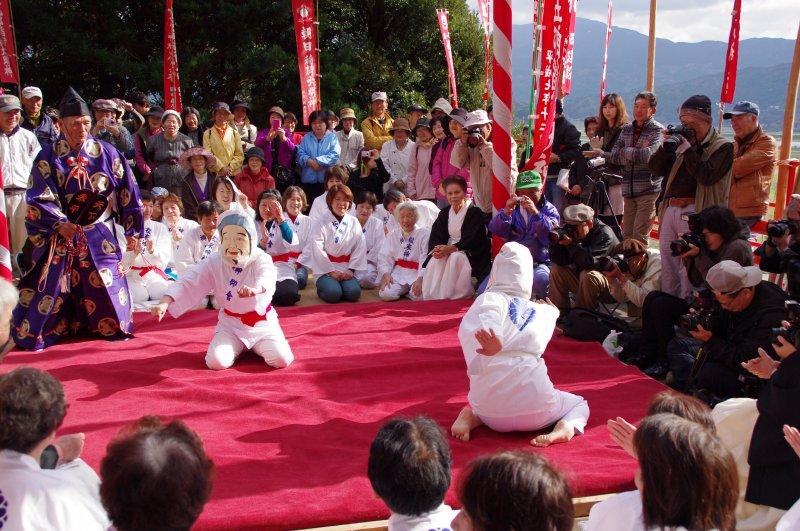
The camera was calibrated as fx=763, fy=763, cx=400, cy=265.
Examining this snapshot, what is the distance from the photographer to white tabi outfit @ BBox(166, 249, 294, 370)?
4484mm

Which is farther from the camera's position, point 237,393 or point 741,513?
point 237,393

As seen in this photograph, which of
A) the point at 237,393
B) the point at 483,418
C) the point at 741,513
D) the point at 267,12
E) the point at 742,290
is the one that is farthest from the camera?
the point at 267,12

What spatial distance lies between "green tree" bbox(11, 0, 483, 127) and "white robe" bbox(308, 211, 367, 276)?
554 centimetres

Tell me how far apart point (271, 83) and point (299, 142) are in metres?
4.14

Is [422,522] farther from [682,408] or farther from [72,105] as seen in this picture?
[72,105]

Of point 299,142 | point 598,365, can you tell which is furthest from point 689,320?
point 299,142

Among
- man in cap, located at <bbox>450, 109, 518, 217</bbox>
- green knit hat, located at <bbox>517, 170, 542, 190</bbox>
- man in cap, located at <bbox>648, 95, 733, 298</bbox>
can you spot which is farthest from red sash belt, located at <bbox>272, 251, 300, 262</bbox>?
man in cap, located at <bbox>648, 95, 733, 298</bbox>

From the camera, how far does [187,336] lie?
5113mm

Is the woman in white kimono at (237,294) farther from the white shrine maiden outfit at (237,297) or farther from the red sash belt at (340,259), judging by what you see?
the red sash belt at (340,259)

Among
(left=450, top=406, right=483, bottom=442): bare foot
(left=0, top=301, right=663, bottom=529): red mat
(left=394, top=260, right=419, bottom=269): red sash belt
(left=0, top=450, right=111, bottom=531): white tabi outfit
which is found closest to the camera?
(left=0, top=450, right=111, bottom=531): white tabi outfit

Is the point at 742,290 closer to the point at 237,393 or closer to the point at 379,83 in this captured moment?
the point at 237,393

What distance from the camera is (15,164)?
22.0 feet

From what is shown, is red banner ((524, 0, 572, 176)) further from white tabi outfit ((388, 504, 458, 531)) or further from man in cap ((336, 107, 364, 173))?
white tabi outfit ((388, 504, 458, 531))

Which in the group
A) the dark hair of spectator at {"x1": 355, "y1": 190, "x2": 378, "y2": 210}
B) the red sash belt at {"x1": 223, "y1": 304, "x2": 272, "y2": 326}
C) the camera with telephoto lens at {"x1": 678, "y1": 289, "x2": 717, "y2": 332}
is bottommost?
the red sash belt at {"x1": 223, "y1": 304, "x2": 272, "y2": 326}
